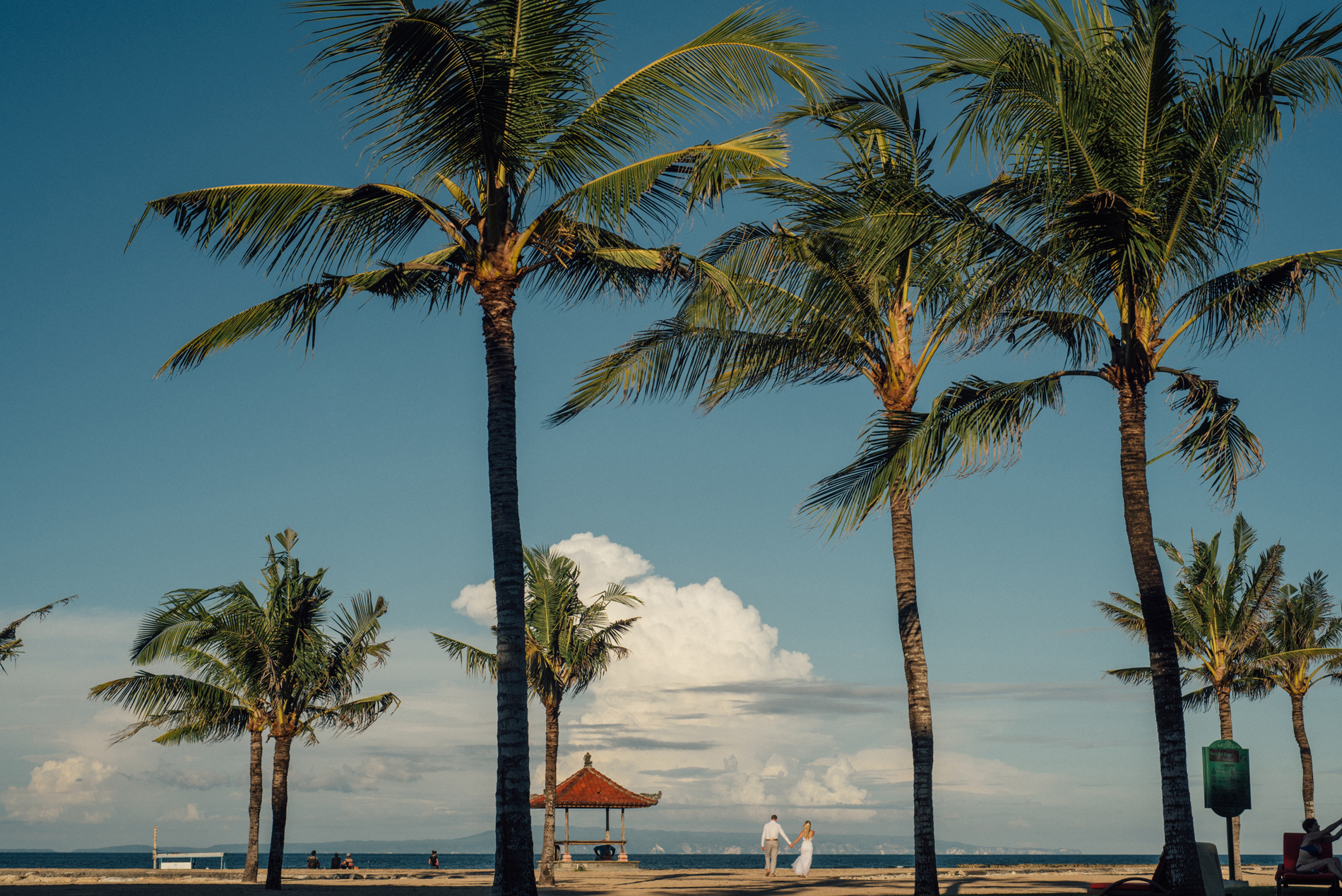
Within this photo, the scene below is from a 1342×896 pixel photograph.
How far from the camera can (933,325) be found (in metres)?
15.1

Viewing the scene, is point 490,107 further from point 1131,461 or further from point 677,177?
point 1131,461

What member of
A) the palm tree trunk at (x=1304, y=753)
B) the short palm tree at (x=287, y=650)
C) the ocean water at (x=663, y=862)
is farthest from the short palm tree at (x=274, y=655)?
the ocean water at (x=663, y=862)

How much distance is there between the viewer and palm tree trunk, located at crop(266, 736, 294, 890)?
859 inches

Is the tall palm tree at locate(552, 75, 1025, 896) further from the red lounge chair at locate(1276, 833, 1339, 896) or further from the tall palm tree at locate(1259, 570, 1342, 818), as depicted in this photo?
the tall palm tree at locate(1259, 570, 1342, 818)

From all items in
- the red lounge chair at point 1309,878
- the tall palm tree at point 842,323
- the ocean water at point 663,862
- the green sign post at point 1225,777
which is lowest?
the ocean water at point 663,862

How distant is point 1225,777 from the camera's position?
13.4 m

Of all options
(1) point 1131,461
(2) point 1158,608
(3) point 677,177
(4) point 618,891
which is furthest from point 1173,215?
(4) point 618,891

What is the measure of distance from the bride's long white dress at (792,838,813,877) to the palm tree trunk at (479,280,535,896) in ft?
54.2

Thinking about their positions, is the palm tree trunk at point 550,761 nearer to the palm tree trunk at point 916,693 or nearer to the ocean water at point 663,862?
the palm tree trunk at point 916,693

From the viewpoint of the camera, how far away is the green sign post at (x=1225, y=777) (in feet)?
43.7

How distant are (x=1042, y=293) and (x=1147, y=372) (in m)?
1.42

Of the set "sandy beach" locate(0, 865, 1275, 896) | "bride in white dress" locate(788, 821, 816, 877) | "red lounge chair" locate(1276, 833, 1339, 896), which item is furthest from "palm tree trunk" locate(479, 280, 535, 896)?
"bride in white dress" locate(788, 821, 816, 877)

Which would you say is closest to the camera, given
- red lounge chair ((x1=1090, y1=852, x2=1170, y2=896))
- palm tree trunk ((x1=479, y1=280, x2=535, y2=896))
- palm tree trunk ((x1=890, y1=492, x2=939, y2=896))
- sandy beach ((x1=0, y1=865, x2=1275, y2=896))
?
palm tree trunk ((x1=479, y1=280, x2=535, y2=896))

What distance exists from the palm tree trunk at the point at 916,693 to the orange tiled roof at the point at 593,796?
21.3 meters
